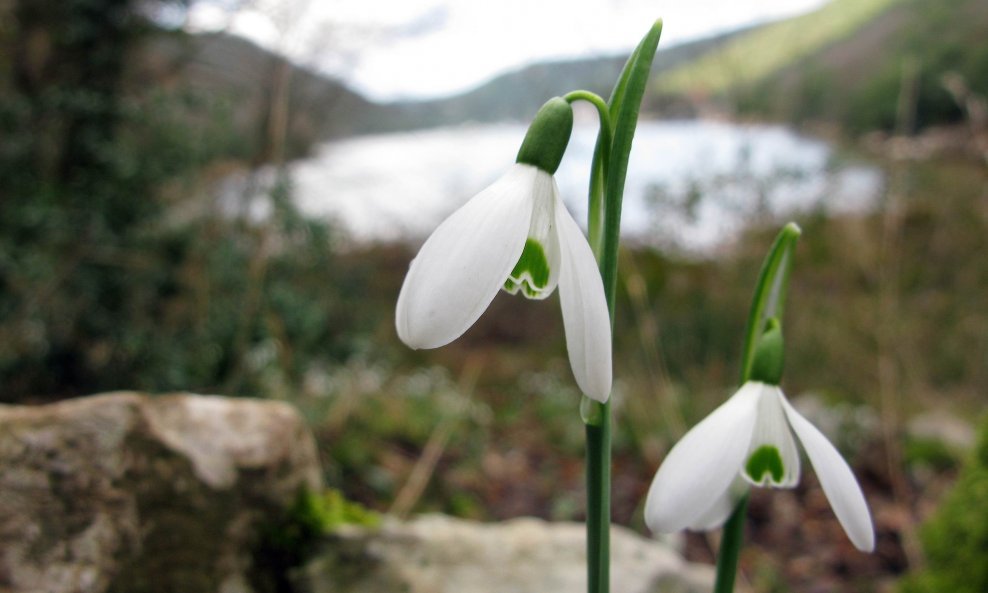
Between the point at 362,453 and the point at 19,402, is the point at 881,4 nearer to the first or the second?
the point at 362,453

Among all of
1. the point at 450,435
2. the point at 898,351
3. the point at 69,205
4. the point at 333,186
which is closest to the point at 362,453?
the point at 450,435

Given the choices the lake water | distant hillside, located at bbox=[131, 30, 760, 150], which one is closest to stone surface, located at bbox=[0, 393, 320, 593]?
distant hillside, located at bbox=[131, 30, 760, 150]

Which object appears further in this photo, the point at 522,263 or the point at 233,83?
the point at 233,83

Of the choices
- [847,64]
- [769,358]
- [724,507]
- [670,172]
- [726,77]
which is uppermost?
[847,64]

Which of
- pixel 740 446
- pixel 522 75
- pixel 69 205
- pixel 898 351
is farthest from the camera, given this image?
pixel 522 75

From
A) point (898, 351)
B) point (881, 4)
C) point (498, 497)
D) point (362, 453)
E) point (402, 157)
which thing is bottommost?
point (498, 497)

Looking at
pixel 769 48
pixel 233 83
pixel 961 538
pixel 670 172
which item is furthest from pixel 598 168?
pixel 670 172

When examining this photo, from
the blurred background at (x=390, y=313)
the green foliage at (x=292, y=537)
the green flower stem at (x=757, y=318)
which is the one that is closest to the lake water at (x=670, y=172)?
the blurred background at (x=390, y=313)

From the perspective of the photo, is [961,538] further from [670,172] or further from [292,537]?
[670,172]
